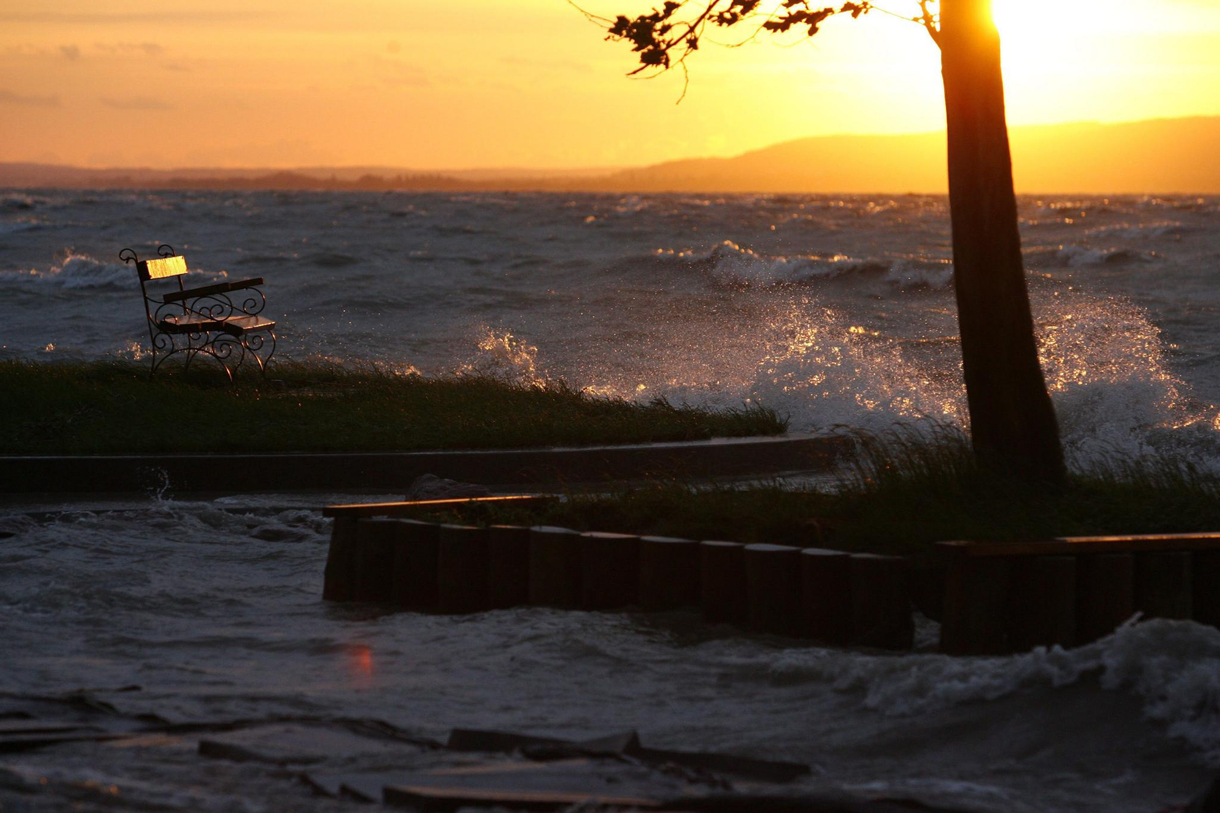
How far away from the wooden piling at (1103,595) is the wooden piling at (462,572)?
3.08 m

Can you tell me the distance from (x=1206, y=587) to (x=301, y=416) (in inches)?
316

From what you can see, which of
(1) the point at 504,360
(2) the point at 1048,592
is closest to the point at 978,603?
(2) the point at 1048,592

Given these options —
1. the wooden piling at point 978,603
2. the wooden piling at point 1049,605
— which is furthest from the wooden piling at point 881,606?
the wooden piling at point 1049,605

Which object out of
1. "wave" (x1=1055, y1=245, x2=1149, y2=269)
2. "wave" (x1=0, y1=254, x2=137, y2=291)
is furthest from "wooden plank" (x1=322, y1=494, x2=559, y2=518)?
"wave" (x1=1055, y1=245, x2=1149, y2=269)

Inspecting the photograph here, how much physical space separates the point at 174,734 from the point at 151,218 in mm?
76789

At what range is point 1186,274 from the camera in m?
43.1

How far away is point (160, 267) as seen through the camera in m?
14.9

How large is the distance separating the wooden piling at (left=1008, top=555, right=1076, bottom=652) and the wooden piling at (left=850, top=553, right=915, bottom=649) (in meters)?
0.53

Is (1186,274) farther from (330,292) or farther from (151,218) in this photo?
(151,218)

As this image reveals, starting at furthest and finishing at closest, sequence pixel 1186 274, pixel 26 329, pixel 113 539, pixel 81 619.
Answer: pixel 1186 274 → pixel 26 329 → pixel 113 539 → pixel 81 619

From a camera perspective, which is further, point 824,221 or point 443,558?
point 824,221

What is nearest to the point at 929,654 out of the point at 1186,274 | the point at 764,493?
the point at 764,493

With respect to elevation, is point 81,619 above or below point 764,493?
below

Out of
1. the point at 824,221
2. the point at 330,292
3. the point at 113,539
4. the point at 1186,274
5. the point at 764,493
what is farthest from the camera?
the point at 824,221
